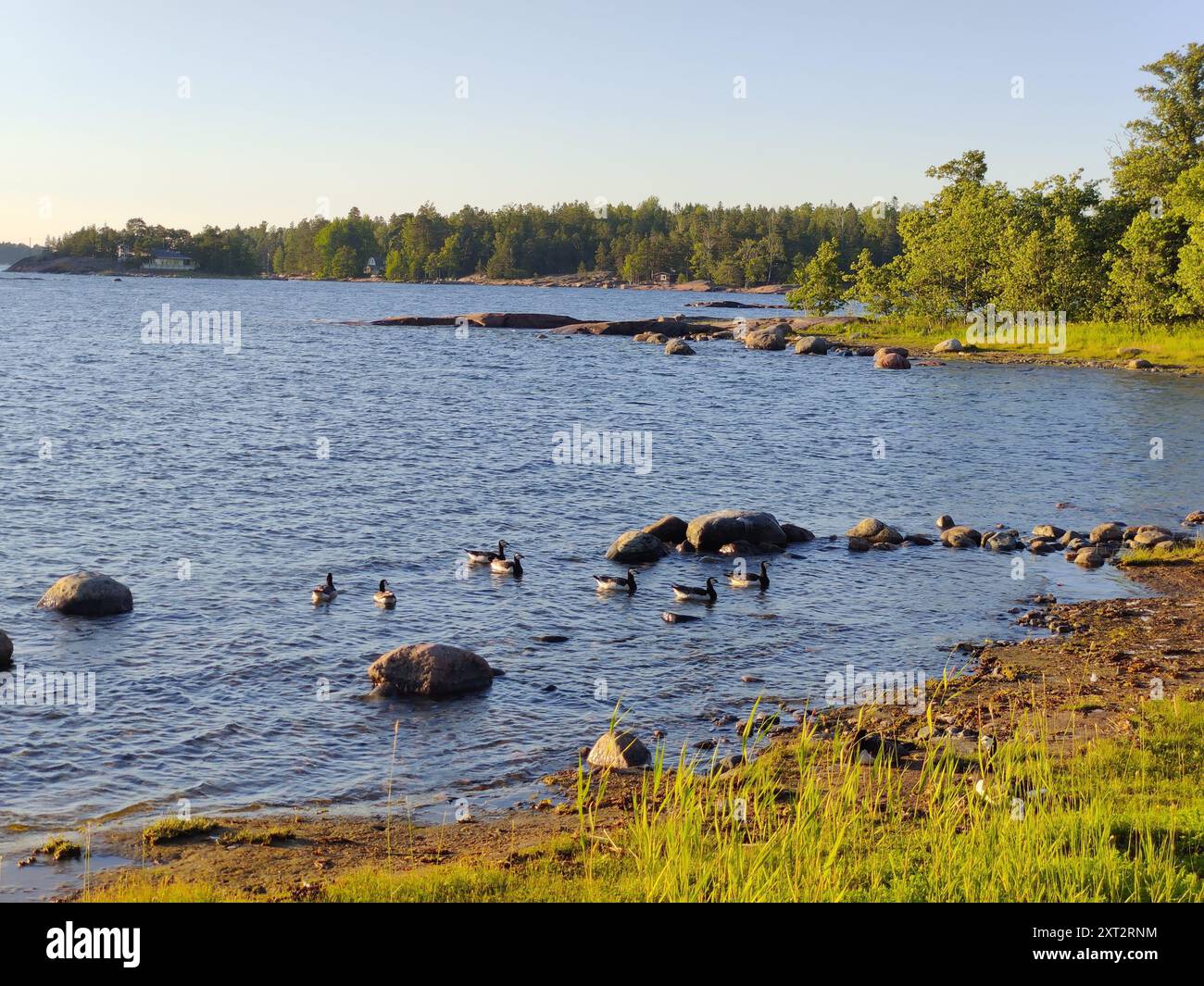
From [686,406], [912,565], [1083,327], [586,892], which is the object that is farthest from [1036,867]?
[1083,327]

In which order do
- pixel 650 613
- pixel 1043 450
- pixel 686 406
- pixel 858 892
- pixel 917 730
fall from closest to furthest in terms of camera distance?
pixel 858 892
pixel 917 730
pixel 650 613
pixel 1043 450
pixel 686 406

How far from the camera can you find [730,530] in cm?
2991

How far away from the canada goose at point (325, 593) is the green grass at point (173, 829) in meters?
10.1

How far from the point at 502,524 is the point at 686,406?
105 feet

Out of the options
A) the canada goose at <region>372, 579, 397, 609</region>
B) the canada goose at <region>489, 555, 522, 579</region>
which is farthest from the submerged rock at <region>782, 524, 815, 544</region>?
the canada goose at <region>372, 579, 397, 609</region>

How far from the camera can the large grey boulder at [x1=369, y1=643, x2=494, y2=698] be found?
61.4 ft

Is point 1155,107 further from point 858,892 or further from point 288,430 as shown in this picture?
point 858,892

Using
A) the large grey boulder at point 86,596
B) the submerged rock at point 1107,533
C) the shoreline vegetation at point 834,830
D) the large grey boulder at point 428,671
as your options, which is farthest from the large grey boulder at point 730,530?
the large grey boulder at point 86,596

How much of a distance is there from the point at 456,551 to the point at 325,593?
5.58 metres

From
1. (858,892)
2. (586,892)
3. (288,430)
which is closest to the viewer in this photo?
(858,892)

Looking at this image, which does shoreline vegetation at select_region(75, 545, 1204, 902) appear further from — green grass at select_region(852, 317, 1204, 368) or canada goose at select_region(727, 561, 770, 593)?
green grass at select_region(852, 317, 1204, 368)

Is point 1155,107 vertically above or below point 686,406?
above

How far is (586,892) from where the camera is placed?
1020cm

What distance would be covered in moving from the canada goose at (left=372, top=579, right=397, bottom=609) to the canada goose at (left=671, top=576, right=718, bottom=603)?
6.31m
